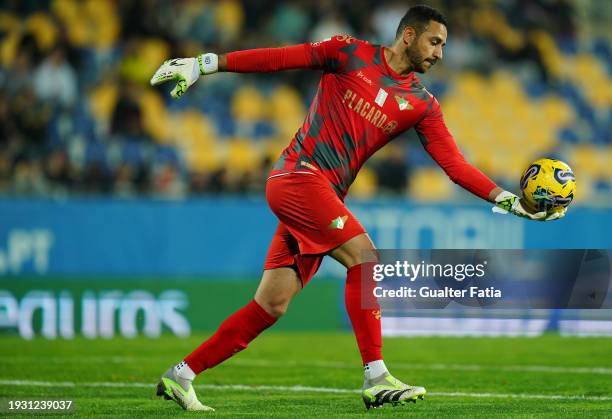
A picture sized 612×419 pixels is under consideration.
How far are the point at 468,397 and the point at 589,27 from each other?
14192 mm

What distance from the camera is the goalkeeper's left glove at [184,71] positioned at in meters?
6.44

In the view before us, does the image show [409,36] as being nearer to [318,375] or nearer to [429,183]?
[318,375]

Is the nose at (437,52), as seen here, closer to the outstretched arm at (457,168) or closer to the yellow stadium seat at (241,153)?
the outstretched arm at (457,168)

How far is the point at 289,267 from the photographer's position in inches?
273

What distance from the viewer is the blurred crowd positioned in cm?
1570

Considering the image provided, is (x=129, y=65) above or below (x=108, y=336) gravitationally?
above

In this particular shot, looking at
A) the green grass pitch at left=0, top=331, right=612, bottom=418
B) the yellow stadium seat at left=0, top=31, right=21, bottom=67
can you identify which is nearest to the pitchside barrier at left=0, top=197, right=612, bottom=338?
the green grass pitch at left=0, top=331, right=612, bottom=418

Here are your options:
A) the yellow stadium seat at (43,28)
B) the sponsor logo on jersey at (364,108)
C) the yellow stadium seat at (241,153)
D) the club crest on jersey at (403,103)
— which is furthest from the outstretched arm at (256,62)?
the yellow stadium seat at (43,28)

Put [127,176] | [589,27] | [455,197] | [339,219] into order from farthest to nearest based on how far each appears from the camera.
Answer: [589,27] < [455,197] < [127,176] < [339,219]

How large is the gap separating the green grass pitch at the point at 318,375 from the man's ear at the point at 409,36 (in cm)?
217

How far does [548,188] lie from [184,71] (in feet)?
7.06

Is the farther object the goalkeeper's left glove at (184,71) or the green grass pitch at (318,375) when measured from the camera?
the green grass pitch at (318,375)

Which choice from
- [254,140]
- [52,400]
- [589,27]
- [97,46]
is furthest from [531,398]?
[589,27]

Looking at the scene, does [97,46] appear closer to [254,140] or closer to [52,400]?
[254,140]
